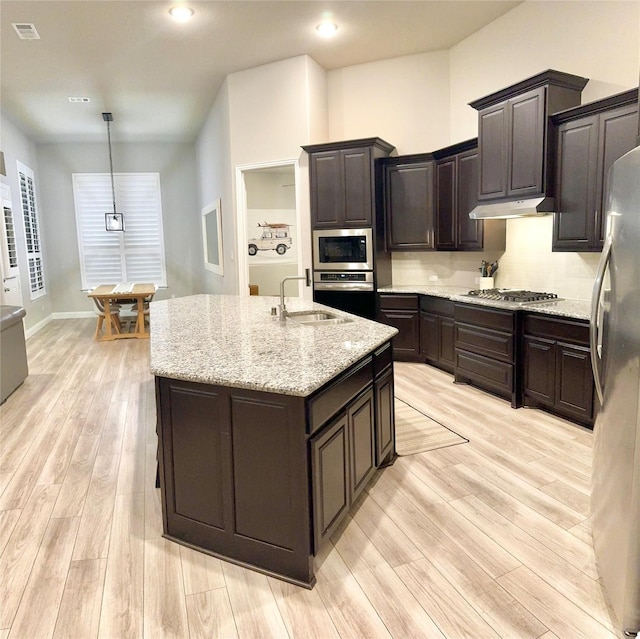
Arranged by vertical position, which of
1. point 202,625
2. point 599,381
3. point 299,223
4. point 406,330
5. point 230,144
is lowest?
point 202,625

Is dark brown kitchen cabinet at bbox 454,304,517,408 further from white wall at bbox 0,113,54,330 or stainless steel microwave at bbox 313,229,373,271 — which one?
white wall at bbox 0,113,54,330

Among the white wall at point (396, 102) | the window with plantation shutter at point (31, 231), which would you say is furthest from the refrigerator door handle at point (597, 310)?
the window with plantation shutter at point (31, 231)

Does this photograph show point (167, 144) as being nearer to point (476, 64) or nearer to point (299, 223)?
point (299, 223)

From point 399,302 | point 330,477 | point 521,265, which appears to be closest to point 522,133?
point 521,265

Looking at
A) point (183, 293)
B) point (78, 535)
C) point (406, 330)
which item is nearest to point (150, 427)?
point (78, 535)

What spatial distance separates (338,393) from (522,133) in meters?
2.90

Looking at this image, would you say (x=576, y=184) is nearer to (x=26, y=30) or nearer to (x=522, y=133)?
(x=522, y=133)

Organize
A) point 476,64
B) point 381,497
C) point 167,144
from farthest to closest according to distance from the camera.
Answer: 1. point 167,144
2. point 476,64
3. point 381,497

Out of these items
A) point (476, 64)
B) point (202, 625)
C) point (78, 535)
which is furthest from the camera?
point (476, 64)

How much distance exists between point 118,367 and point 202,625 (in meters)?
4.40

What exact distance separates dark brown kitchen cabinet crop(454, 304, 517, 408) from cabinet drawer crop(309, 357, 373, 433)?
71.7 inches

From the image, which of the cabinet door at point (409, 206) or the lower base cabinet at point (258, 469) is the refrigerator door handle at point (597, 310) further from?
the cabinet door at point (409, 206)

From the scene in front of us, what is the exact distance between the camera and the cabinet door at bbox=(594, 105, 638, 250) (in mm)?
3201

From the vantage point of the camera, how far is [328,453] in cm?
207
